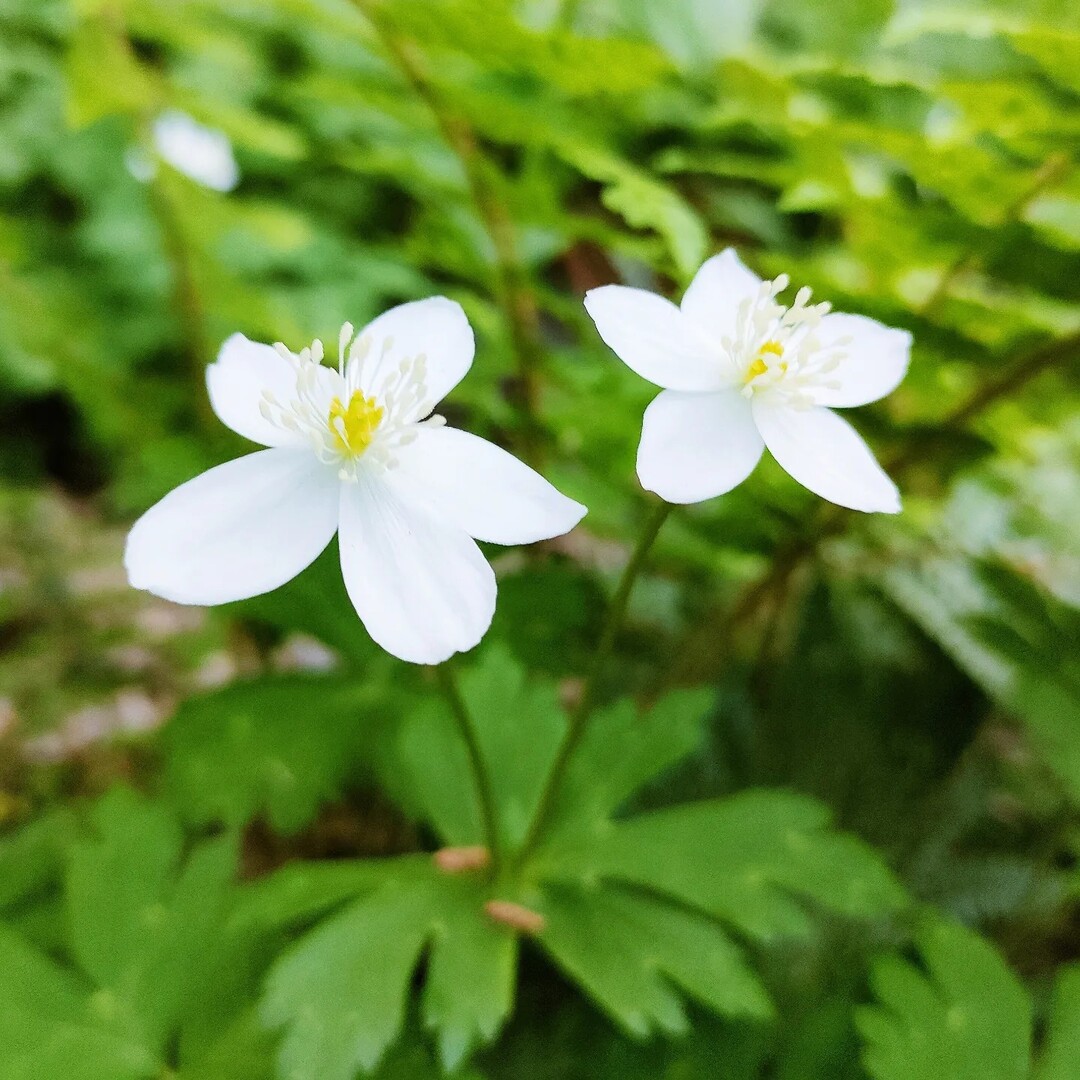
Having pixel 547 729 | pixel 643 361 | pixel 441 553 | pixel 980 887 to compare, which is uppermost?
pixel 643 361

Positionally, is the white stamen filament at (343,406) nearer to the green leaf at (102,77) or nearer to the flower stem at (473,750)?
the flower stem at (473,750)

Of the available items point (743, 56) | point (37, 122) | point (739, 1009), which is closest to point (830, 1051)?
point (739, 1009)

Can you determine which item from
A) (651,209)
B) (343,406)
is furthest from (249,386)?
(651,209)

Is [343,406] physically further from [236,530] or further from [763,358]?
[763,358]

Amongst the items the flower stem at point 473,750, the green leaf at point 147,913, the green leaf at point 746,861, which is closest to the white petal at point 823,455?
the flower stem at point 473,750

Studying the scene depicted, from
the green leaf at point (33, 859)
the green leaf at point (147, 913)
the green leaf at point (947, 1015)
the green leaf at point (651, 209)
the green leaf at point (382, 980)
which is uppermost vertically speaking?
the green leaf at point (651, 209)

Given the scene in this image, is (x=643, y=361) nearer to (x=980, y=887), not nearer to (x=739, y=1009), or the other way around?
(x=739, y=1009)

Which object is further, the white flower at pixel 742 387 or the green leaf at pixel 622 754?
the green leaf at pixel 622 754
